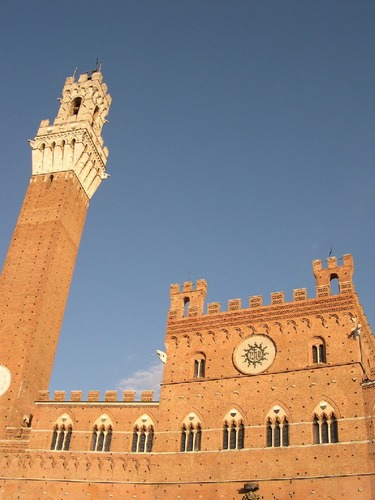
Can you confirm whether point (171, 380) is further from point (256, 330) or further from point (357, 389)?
point (357, 389)

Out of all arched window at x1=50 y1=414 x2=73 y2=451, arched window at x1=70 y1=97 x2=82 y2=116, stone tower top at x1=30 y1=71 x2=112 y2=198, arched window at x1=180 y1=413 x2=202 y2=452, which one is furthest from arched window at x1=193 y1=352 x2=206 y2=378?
arched window at x1=70 y1=97 x2=82 y2=116

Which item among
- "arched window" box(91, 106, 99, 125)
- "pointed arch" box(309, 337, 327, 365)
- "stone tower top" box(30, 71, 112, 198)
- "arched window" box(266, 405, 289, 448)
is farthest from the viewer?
"arched window" box(91, 106, 99, 125)

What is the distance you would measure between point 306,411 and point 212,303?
25.9 feet

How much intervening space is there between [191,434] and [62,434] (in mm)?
6759

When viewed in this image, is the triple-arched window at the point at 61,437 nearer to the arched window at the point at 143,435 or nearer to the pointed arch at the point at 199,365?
the arched window at the point at 143,435

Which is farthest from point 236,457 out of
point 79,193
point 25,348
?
point 79,193

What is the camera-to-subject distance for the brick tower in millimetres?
31823

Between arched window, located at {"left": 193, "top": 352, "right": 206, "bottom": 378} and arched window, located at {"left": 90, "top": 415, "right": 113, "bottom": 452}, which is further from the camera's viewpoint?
arched window, located at {"left": 193, "top": 352, "right": 206, "bottom": 378}

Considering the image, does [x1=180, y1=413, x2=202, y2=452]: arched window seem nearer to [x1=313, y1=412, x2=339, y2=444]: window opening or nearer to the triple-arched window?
[x1=313, y1=412, x2=339, y2=444]: window opening

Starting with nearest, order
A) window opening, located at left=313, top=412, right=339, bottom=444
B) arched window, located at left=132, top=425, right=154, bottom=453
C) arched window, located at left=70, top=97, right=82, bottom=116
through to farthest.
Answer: window opening, located at left=313, top=412, right=339, bottom=444
arched window, located at left=132, top=425, right=154, bottom=453
arched window, located at left=70, top=97, right=82, bottom=116

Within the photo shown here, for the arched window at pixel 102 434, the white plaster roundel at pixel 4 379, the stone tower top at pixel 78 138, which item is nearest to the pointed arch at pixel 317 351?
the arched window at pixel 102 434

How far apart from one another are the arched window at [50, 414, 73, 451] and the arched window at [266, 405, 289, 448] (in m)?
10.0

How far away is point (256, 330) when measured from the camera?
96.3 feet

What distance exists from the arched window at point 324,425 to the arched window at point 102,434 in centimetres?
1003
